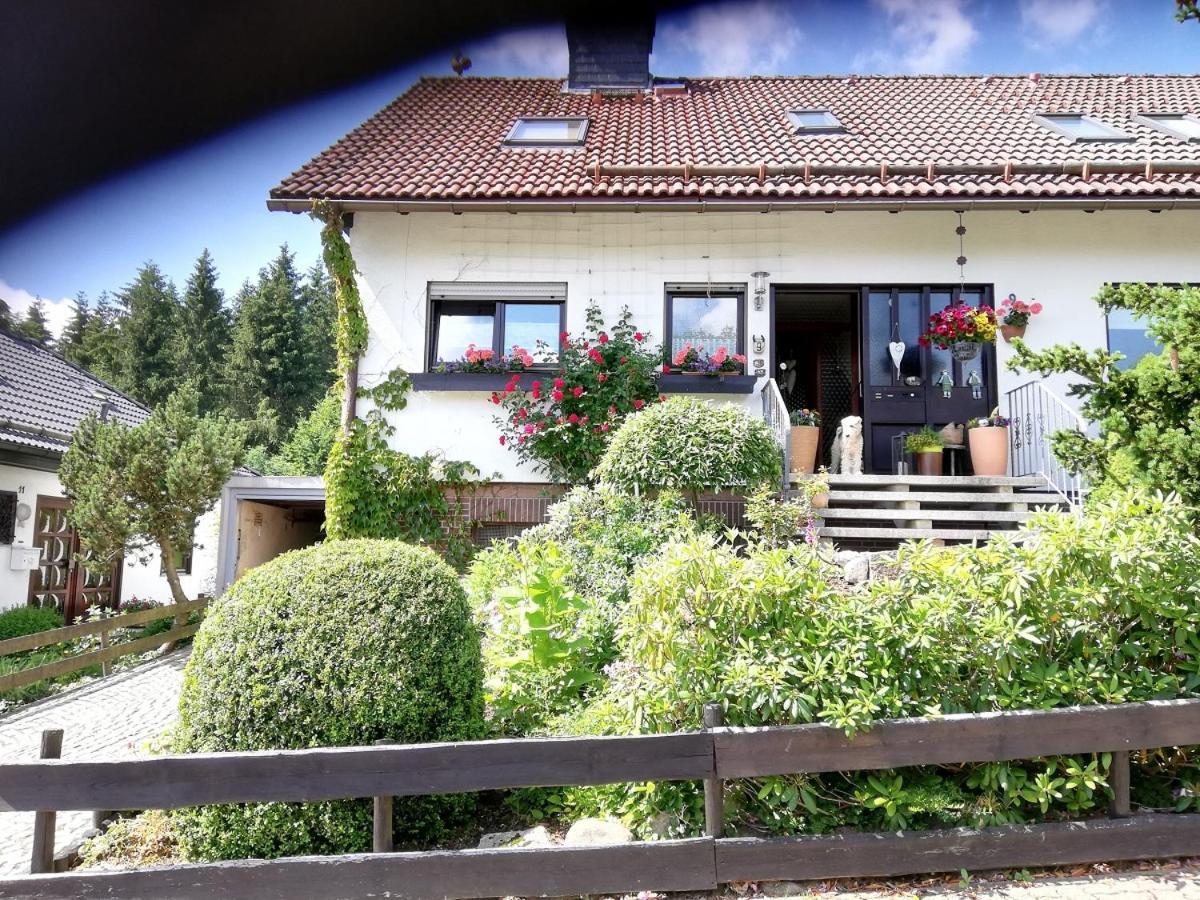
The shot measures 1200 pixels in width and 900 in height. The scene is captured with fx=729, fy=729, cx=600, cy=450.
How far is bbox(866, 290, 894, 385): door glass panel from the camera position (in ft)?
28.4

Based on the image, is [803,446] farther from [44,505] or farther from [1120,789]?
[44,505]

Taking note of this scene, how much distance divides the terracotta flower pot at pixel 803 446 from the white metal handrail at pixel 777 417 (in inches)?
5.5

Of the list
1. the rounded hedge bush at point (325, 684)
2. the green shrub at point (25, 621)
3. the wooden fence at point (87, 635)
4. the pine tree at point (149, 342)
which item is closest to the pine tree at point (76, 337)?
the pine tree at point (149, 342)

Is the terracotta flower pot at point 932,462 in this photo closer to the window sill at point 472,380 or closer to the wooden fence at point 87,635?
the window sill at point 472,380

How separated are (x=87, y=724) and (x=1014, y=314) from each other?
32.8 ft

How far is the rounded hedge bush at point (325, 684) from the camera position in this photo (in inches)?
124

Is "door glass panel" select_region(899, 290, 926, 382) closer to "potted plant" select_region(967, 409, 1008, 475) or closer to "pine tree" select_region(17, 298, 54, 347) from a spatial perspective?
"potted plant" select_region(967, 409, 1008, 475)

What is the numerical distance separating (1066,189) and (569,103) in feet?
23.9

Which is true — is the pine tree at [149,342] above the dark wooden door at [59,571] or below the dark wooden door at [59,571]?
above

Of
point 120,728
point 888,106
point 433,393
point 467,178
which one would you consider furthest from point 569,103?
point 120,728

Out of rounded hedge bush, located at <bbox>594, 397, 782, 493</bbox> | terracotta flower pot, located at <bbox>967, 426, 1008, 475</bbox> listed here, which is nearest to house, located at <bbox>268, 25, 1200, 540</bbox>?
terracotta flower pot, located at <bbox>967, 426, 1008, 475</bbox>

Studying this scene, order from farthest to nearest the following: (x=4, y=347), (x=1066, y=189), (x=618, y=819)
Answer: (x=4, y=347) < (x=1066, y=189) < (x=618, y=819)

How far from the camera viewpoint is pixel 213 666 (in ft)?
10.9

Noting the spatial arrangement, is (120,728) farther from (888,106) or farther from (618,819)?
(888,106)
